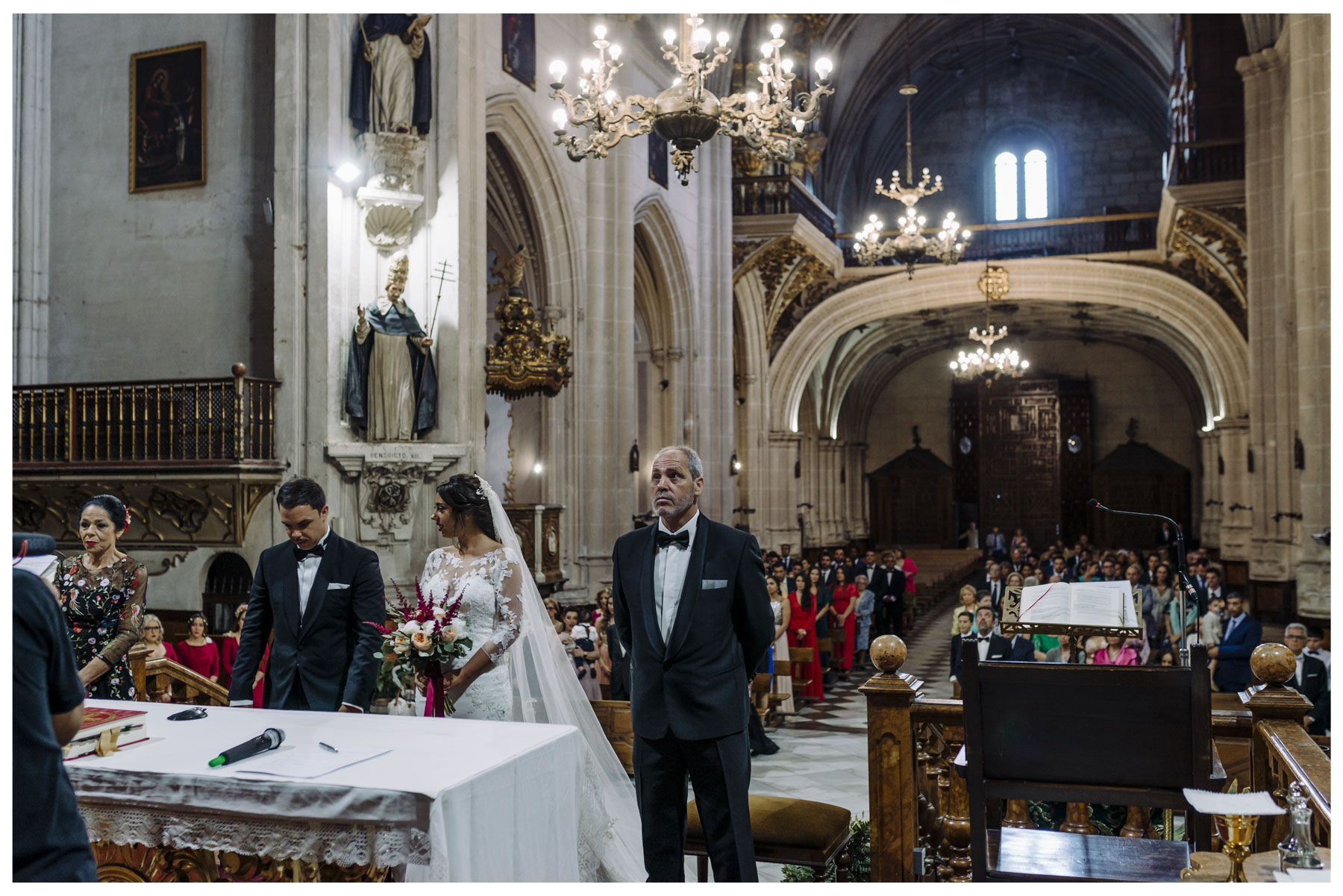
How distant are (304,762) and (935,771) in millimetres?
2140

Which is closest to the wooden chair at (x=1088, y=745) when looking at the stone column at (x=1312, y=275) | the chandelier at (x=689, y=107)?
the chandelier at (x=689, y=107)

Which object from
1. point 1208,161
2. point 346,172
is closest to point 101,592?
point 346,172

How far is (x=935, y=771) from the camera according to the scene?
3.98 meters

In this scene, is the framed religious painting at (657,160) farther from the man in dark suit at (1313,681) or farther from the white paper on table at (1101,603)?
the white paper on table at (1101,603)

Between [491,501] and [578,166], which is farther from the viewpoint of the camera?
[578,166]

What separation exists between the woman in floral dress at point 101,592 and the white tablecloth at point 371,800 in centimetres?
93

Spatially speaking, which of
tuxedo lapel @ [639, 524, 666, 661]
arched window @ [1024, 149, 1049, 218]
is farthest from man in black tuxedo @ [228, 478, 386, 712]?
arched window @ [1024, 149, 1049, 218]

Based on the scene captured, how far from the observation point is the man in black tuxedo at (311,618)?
4.01 meters

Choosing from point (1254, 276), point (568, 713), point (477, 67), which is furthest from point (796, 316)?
point (568, 713)

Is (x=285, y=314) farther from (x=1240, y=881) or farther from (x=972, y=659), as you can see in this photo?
(x=1240, y=881)

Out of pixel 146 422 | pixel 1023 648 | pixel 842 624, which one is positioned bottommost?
pixel 842 624

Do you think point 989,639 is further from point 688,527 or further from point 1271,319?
point 1271,319

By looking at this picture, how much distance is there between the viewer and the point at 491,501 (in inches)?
173

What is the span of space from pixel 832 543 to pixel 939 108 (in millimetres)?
10901
